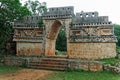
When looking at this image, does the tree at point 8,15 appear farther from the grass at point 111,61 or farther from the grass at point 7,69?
the grass at point 111,61

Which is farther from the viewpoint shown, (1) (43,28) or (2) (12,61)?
(1) (43,28)

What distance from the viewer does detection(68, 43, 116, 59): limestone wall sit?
16.2m

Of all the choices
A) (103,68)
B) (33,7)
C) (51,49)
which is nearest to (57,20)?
(51,49)

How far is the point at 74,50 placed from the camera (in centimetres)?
1705

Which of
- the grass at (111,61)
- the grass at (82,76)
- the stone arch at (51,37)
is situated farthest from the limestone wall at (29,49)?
the grass at (111,61)

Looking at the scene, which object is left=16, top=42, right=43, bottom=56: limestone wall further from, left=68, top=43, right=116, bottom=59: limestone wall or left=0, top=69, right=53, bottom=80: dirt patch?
left=0, top=69, right=53, bottom=80: dirt patch

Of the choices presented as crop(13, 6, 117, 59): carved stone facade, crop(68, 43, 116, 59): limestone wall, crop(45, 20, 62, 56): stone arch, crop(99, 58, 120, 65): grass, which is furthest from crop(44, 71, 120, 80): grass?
crop(45, 20, 62, 56): stone arch

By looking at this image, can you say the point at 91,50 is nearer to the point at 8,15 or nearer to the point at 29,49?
the point at 29,49

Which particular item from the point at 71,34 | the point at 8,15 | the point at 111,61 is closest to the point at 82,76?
the point at 111,61

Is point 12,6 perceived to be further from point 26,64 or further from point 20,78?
point 20,78

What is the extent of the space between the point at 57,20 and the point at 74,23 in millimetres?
1352

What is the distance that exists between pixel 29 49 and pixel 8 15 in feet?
9.90

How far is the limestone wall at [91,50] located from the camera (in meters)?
16.2

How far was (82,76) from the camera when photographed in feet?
44.0
